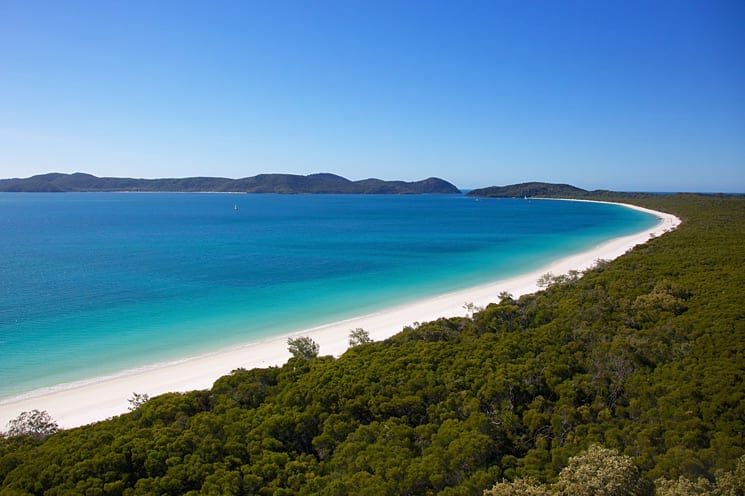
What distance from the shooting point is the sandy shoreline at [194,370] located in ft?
57.4

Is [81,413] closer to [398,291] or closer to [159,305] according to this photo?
[159,305]

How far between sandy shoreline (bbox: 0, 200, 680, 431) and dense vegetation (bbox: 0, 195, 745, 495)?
4578 millimetres

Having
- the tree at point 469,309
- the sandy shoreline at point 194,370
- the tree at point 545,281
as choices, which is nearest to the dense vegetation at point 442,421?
the sandy shoreline at point 194,370

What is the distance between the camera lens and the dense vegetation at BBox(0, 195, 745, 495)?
34.3 feet

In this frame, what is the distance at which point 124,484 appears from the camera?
10375 mm

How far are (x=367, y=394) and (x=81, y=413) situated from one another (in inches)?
469

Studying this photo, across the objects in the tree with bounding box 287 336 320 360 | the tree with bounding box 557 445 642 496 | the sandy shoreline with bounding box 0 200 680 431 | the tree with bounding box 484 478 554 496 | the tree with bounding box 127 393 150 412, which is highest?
the tree with bounding box 557 445 642 496

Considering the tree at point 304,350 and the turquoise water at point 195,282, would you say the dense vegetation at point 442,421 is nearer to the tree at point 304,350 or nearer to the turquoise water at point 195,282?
the tree at point 304,350

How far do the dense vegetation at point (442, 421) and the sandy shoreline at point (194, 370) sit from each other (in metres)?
4.58

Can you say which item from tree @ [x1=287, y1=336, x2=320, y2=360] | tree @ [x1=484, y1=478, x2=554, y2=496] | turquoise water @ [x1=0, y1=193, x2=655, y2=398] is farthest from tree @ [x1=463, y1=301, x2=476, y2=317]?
tree @ [x1=484, y1=478, x2=554, y2=496]

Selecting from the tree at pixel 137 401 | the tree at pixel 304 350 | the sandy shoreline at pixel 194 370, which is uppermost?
the tree at pixel 304 350

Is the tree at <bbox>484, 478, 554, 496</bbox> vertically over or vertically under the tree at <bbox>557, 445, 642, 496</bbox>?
under

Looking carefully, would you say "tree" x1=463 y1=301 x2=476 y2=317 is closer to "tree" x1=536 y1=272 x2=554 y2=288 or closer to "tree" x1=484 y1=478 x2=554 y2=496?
"tree" x1=536 y1=272 x2=554 y2=288

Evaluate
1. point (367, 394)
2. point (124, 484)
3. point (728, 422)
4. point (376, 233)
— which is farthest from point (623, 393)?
point (376, 233)
